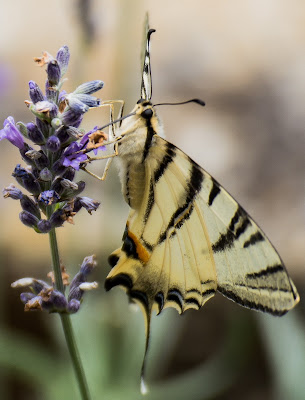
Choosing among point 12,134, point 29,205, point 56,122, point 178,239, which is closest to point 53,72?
point 56,122

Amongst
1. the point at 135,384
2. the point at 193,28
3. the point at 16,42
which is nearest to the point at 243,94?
the point at 193,28

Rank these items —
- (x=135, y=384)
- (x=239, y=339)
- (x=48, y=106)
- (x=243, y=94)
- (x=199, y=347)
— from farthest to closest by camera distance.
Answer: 1. (x=243, y=94)
2. (x=199, y=347)
3. (x=239, y=339)
4. (x=135, y=384)
5. (x=48, y=106)

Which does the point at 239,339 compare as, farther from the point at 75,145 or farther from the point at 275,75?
the point at 275,75

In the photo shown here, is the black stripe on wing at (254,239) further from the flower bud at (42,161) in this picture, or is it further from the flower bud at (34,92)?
the flower bud at (34,92)

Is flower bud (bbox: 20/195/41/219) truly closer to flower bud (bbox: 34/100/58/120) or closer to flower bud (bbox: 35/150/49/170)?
flower bud (bbox: 35/150/49/170)

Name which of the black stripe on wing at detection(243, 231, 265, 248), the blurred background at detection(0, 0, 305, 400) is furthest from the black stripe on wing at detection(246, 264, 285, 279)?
the blurred background at detection(0, 0, 305, 400)

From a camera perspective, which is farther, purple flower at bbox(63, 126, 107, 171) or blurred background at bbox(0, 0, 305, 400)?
blurred background at bbox(0, 0, 305, 400)
